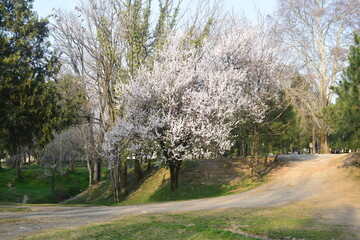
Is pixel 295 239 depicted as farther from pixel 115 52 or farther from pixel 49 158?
pixel 49 158

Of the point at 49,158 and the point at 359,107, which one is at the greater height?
the point at 359,107

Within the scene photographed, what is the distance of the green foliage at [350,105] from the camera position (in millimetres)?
16625

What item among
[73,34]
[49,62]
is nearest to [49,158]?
[73,34]

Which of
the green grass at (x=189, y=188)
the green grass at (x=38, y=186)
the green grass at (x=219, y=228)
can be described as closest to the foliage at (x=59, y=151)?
the green grass at (x=38, y=186)

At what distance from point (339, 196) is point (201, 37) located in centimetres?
1301

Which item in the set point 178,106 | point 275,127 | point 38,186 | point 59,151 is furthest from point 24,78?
point 38,186

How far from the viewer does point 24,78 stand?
54.9ft

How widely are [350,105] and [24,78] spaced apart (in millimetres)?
15704

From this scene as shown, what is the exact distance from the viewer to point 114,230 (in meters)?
9.63

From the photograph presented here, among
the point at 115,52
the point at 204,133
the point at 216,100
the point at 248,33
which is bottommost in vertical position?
the point at 204,133

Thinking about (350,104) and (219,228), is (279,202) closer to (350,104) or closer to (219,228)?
(350,104)

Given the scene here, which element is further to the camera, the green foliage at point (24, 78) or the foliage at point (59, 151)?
the foliage at point (59, 151)

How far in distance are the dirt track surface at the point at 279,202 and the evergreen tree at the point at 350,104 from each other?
9.25 ft

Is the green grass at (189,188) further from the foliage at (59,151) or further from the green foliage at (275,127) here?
the foliage at (59,151)
